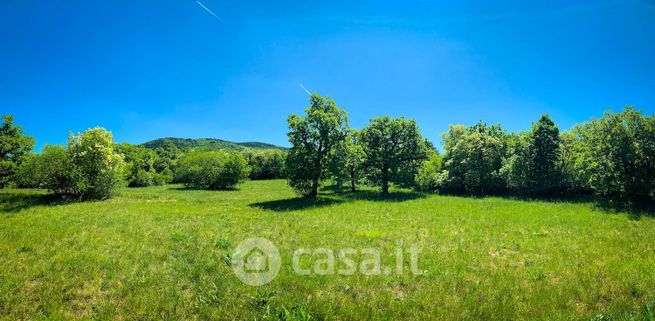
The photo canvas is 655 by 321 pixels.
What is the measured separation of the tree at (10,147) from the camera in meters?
45.3

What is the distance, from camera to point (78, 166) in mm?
31781

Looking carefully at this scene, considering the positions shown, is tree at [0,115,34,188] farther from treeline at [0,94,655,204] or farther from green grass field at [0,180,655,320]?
green grass field at [0,180,655,320]

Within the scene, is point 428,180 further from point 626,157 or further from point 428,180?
point 626,157

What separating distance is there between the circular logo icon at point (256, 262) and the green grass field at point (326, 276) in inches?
14.4

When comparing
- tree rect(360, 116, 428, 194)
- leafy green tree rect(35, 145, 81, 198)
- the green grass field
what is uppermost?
tree rect(360, 116, 428, 194)

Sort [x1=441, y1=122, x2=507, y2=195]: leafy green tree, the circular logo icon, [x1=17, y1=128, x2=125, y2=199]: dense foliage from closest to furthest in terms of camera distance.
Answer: the circular logo icon, [x1=17, y1=128, x2=125, y2=199]: dense foliage, [x1=441, y1=122, x2=507, y2=195]: leafy green tree

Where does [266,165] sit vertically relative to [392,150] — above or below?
above

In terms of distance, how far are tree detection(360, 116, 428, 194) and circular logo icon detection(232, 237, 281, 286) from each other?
31.9 metres

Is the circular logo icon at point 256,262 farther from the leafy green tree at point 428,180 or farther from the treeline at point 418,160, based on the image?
the leafy green tree at point 428,180

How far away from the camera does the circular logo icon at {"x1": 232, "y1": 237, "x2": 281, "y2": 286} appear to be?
1009 centimetres

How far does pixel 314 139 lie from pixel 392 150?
46.0 ft

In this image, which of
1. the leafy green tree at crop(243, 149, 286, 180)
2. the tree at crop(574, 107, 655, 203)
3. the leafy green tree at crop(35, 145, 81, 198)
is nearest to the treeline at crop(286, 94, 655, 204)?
the tree at crop(574, 107, 655, 203)

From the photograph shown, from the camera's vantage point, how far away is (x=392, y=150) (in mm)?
45344

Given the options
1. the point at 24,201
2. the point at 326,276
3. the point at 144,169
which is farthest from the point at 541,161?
the point at 144,169
